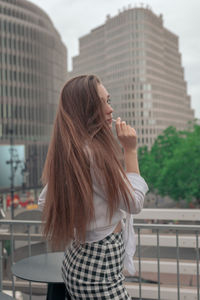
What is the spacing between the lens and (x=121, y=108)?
95.9 meters

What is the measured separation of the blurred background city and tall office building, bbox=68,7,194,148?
26 cm

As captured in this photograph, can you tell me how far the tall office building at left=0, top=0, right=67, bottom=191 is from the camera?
6456 centimetres

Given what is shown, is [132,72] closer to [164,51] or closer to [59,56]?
[164,51]

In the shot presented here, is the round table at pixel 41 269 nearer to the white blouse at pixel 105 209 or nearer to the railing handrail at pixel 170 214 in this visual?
the white blouse at pixel 105 209

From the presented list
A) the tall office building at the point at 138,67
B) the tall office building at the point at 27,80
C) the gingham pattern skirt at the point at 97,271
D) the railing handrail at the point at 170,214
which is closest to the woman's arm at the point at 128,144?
the gingham pattern skirt at the point at 97,271

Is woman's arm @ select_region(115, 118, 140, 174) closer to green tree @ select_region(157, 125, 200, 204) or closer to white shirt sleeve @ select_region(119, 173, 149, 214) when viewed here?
white shirt sleeve @ select_region(119, 173, 149, 214)

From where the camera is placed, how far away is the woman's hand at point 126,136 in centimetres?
191

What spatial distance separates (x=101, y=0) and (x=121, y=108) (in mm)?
81804

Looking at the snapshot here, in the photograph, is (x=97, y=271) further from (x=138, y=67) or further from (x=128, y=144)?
(x=138, y=67)

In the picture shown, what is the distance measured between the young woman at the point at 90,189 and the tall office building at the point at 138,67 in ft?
295

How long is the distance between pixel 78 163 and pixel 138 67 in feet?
333

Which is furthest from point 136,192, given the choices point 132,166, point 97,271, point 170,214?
point 170,214

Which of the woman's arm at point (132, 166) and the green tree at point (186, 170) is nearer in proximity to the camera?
the woman's arm at point (132, 166)

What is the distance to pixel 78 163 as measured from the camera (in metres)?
1.80
